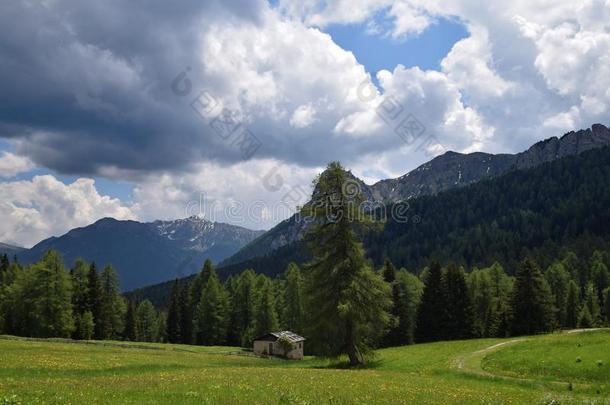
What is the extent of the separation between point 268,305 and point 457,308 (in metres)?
34.2

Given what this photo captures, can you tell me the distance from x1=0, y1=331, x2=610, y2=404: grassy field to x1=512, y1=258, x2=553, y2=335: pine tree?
94.9 feet

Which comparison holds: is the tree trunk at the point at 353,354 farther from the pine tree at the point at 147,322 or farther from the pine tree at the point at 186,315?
the pine tree at the point at 147,322

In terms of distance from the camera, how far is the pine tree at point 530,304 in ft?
225

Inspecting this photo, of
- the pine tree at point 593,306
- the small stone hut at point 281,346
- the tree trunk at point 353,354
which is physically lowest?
the small stone hut at point 281,346

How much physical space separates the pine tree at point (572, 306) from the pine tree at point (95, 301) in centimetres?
A: 9424

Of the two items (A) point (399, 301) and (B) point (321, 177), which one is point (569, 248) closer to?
(A) point (399, 301)

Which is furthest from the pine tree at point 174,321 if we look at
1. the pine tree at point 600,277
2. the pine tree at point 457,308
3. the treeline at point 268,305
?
the pine tree at point 600,277

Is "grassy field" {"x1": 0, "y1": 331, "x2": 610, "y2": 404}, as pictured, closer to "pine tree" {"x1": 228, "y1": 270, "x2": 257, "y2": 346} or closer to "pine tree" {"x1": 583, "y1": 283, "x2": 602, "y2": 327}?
"pine tree" {"x1": 228, "y1": 270, "x2": 257, "y2": 346}

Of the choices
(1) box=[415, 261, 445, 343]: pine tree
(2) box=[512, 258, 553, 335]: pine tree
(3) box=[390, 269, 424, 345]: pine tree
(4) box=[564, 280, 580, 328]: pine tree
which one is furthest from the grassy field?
(4) box=[564, 280, 580, 328]: pine tree

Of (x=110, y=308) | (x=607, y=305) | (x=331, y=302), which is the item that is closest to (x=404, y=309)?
(x=331, y=302)

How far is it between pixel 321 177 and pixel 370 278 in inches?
376

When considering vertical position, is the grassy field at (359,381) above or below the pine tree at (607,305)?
below

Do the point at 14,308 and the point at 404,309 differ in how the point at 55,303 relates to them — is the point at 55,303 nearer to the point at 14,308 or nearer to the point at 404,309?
the point at 14,308

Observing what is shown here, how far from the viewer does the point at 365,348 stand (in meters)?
43.3
